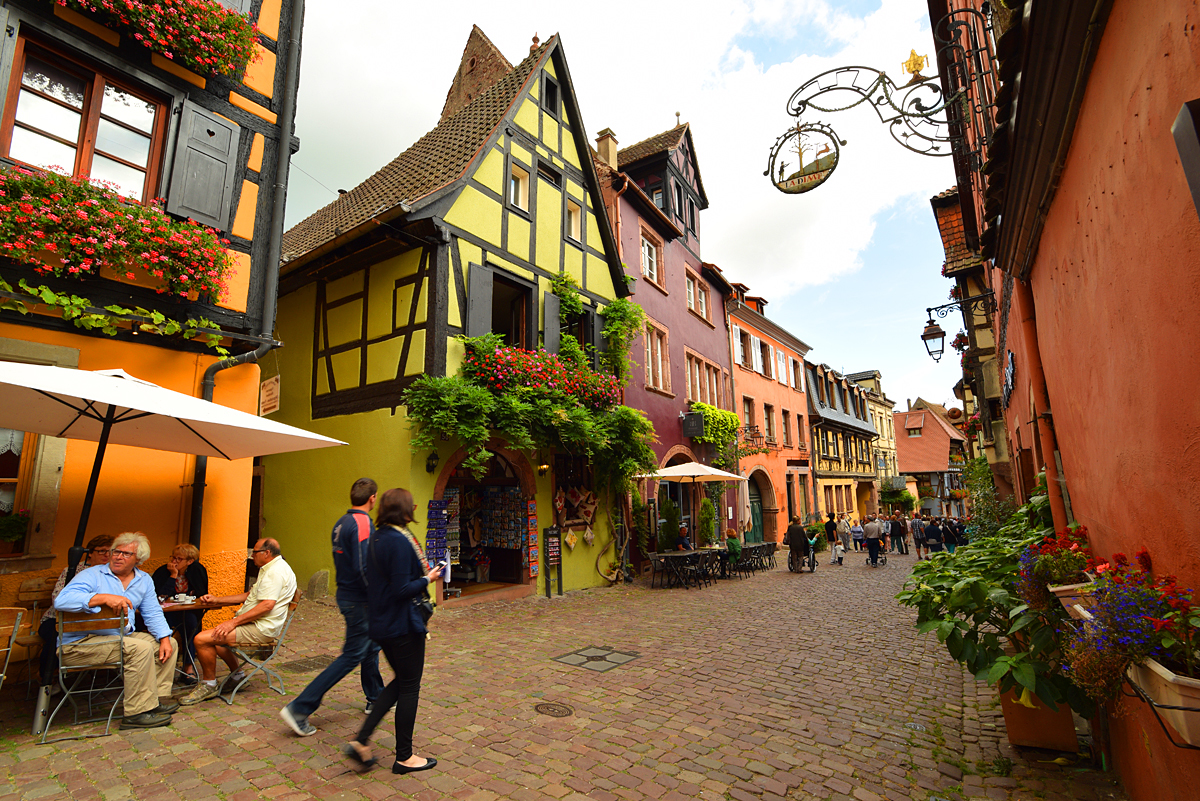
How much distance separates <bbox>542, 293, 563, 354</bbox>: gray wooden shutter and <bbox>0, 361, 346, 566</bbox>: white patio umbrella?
6.20 m

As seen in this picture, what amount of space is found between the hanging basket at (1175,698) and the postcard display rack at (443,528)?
757cm

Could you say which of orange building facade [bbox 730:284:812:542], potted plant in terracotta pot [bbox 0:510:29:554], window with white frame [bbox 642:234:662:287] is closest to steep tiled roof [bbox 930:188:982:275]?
orange building facade [bbox 730:284:812:542]

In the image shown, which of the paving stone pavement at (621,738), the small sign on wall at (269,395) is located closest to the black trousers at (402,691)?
the paving stone pavement at (621,738)

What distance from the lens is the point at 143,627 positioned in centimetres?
471

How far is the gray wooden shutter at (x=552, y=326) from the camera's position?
11.3m

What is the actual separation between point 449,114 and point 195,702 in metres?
15.8

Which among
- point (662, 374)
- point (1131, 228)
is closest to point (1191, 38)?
point (1131, 228)

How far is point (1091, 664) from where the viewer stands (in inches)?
85.9

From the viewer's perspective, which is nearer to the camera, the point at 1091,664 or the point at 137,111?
the point at 1091,664

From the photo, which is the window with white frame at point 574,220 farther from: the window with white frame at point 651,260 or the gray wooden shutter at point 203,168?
the gray wooden shutter at point 203,168

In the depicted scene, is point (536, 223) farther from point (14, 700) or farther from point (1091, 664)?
point (1091, 664)

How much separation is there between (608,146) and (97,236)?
516 inches

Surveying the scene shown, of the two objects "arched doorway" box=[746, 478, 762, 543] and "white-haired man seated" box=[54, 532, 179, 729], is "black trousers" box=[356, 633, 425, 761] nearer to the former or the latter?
"white-haired man seated" box=[54, 532, 179, 729]

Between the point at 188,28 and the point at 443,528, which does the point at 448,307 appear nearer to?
the point at 443,528
